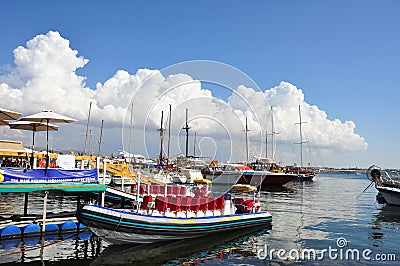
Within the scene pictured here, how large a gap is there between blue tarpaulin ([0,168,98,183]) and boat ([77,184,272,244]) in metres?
3.47

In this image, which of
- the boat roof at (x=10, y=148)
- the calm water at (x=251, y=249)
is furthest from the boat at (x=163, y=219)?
the boat roof at (x=10, y=148)

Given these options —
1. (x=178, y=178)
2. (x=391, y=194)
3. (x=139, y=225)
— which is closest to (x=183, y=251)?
(x=139, y=225)

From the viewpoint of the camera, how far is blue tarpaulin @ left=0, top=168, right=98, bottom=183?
17.6m

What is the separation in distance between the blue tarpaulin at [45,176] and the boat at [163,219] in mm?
3474

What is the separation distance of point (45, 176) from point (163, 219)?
6653 millimetres

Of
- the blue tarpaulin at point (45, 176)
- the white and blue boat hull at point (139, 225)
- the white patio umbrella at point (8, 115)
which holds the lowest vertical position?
the white and blue boat hull at point (139, 225)

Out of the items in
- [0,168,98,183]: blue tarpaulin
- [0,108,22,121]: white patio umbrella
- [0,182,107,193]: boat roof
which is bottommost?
[0,182,107,193]: boat roof

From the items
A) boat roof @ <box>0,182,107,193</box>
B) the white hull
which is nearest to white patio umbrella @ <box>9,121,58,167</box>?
boat roof @ <box>0,182,107,193</box>

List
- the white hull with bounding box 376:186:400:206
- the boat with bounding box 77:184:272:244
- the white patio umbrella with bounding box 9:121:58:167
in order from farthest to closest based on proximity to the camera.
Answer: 1. the white hull with bounding box 376:186:400:206
2. the white patio umbrella with bounding box 9:121:58:167
3. the boat with bounding box 77:184:272:244

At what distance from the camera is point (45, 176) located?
18578 millimetres

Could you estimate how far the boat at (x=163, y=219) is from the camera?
645 inches

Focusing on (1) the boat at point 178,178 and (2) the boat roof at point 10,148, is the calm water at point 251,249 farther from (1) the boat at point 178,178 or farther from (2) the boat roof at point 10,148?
(1) the boat at point 178,178

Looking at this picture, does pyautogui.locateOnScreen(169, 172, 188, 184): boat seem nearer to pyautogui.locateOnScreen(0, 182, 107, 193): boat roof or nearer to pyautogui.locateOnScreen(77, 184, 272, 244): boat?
pyautogui.locateOnScreen(77, 184, 272, 244): boat

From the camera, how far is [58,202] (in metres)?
34.1
